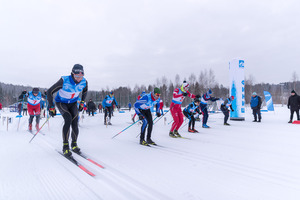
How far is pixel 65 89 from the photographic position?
3609 mm

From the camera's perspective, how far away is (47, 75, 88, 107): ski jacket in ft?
11.6

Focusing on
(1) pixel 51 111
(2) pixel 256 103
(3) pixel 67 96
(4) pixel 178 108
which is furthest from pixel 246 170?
(2) pixel 256 103

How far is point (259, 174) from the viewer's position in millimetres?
2580

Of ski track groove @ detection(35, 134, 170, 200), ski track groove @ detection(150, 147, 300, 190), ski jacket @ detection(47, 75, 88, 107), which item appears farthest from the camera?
ski jacket @ detection(47, 75, 88, 107)

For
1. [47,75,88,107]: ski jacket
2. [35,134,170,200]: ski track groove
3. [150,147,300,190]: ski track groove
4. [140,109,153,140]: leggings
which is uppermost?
[47,75,88,107]: ski jacket

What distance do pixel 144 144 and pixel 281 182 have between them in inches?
114

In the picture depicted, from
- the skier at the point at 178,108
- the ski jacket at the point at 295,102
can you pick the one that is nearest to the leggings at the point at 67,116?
the skier at the point at 178,108

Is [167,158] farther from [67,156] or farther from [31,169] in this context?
[31,169]

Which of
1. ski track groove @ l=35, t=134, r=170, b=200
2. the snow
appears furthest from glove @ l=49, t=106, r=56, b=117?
ski track groove @ l=35, t=134, r=170, b=200

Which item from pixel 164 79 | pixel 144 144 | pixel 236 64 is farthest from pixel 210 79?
pixel 144 144

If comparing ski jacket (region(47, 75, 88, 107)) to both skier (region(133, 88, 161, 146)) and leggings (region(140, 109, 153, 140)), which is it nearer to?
skier (region(133, 88, 161, 146))

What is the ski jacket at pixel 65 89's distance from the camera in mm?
3543

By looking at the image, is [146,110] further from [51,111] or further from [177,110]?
[51,111]

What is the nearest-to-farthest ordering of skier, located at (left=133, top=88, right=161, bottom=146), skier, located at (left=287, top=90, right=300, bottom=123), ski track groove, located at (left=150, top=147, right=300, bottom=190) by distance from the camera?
ski track groove, located at (left=150, top=147, right=300, bottom=190), skier, located at (left=133, top=88, right=161, bottom=146), skier, located at (left=287, top=90, right=300, bottom=123)
